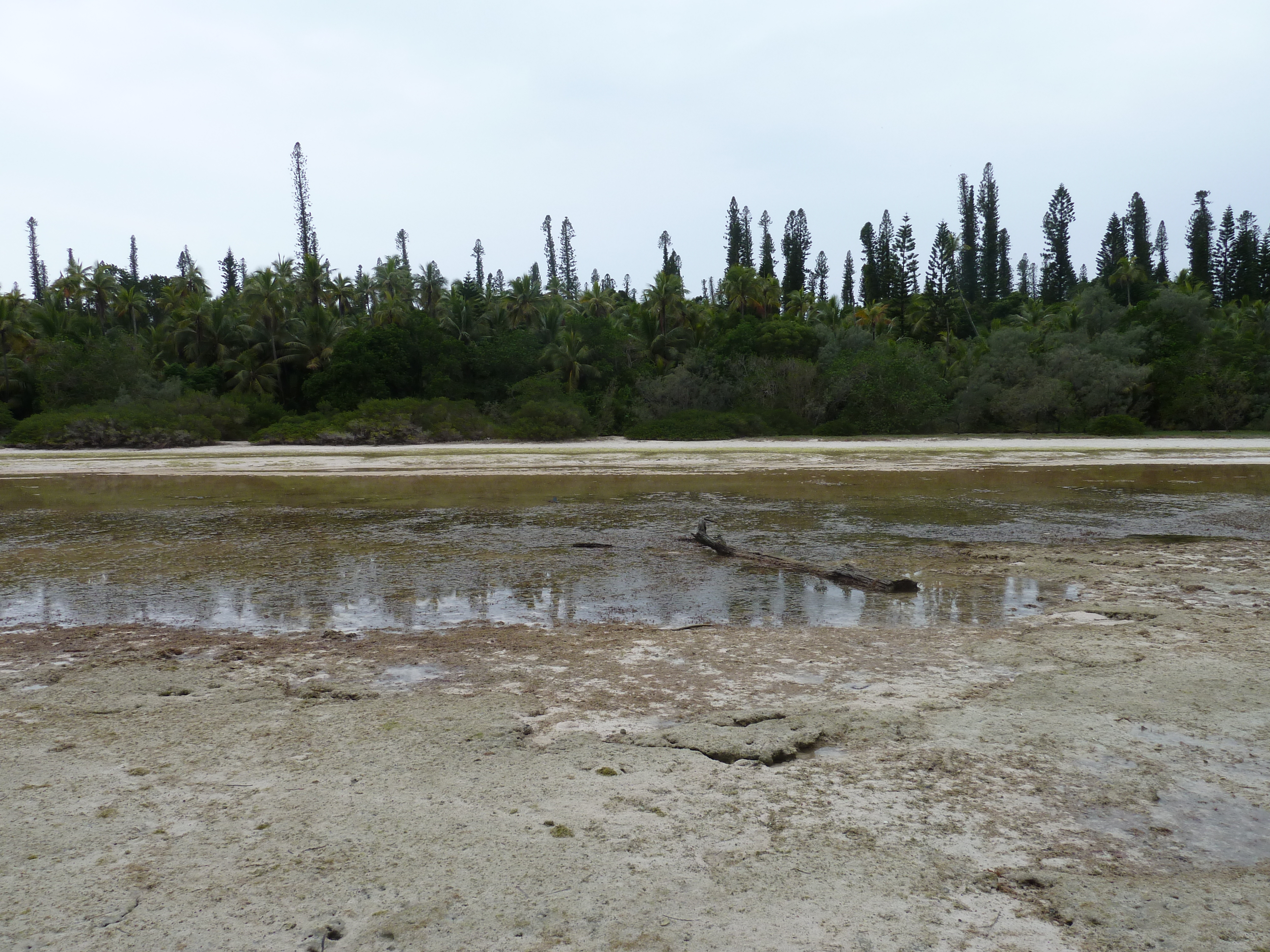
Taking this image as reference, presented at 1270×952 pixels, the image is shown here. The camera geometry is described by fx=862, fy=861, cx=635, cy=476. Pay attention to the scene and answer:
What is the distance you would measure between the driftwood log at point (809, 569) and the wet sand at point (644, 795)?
1576 mm

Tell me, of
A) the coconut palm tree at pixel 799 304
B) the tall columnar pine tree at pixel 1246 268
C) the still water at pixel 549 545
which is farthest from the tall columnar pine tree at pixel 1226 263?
the still water at pixel 549 545

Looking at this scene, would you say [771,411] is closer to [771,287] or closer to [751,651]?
[771,287]

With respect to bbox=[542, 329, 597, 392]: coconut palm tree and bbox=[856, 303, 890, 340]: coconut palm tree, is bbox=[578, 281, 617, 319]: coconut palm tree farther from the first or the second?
bbox=[856, 303, 890, 340]: coconut palm tree

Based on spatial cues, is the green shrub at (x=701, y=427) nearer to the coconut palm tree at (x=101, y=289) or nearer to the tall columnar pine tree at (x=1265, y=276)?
the coconut palm tree at (x=101, y=289)

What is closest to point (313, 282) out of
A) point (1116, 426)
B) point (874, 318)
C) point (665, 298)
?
point (665, 298)

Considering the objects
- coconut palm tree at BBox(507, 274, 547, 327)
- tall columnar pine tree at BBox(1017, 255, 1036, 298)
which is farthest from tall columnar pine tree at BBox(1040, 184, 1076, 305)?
coconut palm tree at BBox(507, 274, 547, 327)

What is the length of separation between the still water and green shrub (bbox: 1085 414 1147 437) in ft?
68.1

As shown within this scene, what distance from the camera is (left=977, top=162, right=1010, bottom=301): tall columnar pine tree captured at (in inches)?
3115

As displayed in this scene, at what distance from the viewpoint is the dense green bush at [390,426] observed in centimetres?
3788

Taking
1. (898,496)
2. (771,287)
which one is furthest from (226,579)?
(771,287)

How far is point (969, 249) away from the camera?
84.2 metres

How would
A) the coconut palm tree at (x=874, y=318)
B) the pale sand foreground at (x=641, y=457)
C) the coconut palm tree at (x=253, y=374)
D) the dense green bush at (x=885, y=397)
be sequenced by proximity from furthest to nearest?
the coconut palm tree at (x=874, y=318) < the coconut palm tree at (x=253, y=374) < the dense green bush at (x=885, y=397) < the pale sand foreground at (x=641, y=457)

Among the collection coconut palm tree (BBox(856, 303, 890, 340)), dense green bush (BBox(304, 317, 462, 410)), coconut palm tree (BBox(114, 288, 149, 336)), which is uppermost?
coconut palm tree (BBox(114, 288, 149, 336))

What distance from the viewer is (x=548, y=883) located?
2.75 meters
